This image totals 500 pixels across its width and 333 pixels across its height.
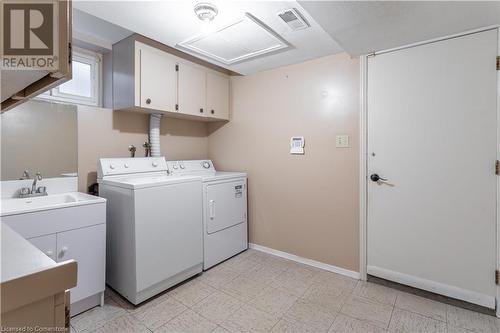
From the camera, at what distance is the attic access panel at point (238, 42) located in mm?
1906

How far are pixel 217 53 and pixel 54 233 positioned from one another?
2.00m

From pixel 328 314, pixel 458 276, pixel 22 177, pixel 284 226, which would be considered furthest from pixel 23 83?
pixel 458 276

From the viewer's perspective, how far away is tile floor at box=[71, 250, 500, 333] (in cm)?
172

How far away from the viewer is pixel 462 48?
186 centimetres

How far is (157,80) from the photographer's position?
7.88 ft

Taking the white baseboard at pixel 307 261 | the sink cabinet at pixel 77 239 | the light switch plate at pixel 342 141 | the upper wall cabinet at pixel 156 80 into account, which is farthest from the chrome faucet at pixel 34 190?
the light switch plate at pixel 342 141

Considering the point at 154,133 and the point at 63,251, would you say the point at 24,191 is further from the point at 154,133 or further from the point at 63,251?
the point at 154,133

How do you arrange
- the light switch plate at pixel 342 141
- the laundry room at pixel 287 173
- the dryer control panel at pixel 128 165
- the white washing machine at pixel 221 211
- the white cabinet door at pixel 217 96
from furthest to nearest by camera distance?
the white cabinet door at pixel 217 96, the white washing machine at pixel 221 211, the light switch plate at pixel 342 141, the dryer control panel at pixel 128 165, the laundry room at pixel 287 173

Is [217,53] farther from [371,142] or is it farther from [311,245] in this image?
[311,245]

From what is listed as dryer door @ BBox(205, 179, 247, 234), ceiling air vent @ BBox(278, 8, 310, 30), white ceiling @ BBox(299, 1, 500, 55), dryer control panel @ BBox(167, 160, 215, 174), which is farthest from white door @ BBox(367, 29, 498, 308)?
dryer control panel @ BBox(167, 160, 215, 174)

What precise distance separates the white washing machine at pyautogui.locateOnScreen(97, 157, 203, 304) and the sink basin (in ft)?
0.74

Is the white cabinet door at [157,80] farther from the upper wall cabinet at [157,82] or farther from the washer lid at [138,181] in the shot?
the washer lid at [138,181]

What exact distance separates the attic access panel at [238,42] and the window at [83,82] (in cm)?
102

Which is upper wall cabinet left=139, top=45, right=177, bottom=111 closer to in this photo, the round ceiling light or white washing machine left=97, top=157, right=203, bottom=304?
white washing machine left=97, top=157, right=203, bottom=304
